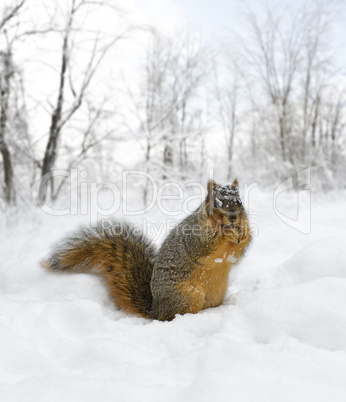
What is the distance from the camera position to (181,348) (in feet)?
4.11

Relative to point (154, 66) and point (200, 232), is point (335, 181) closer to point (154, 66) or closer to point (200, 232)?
point (154, 66)

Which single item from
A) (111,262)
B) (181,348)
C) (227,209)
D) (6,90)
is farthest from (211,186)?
(6,90)

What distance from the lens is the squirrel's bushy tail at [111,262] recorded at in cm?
201

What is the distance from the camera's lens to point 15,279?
2.25 metres

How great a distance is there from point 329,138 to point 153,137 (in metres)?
14.8

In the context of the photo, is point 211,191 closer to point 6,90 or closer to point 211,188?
point 211,188

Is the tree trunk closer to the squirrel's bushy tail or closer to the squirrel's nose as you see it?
the squirrel's bushy tail

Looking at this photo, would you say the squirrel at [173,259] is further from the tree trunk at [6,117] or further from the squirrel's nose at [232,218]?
the tree trunk at [6,117]

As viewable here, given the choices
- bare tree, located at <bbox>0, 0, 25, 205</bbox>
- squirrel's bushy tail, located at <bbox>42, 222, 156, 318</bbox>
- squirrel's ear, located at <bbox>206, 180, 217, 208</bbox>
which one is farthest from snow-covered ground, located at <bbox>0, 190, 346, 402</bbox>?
bare tree, located at <bbox>0, 0, 25, 205</bbox>

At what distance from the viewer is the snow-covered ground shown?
2.79ft

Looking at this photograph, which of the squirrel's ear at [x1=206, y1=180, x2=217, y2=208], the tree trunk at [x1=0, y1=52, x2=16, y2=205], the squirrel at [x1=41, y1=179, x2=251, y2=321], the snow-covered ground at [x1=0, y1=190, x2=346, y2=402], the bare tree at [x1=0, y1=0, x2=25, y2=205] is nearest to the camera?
the snow-covered ground at [x1=0, y1=190, x2=346, y2=402]

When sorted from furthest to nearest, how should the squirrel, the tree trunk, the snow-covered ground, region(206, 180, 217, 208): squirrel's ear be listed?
the tree trunk, region(206, 180, 217, 208): squirrel's ear, the squirrel, the snow-covered ground

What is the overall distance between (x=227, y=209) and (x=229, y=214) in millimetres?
32

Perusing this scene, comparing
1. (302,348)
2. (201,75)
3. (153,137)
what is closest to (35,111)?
(153,137)
